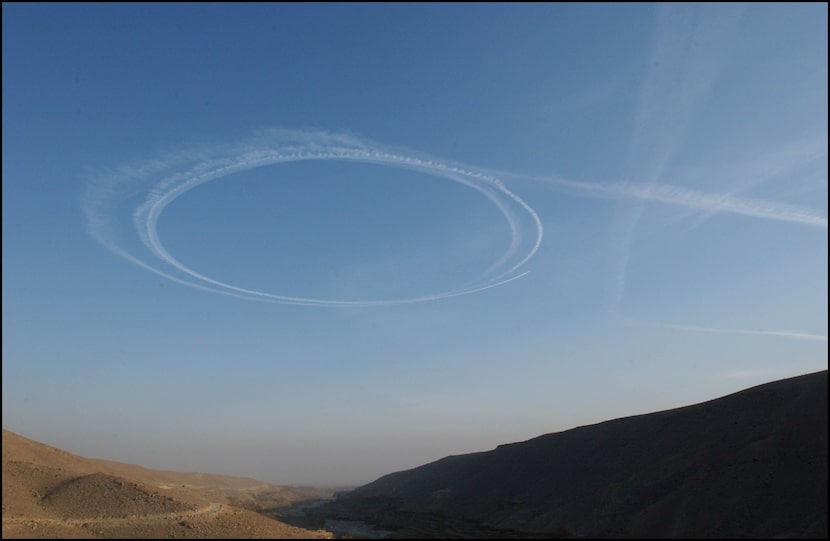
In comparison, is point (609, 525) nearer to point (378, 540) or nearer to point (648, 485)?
point (648, 485)

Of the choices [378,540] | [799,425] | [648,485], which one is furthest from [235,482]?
[799,425]

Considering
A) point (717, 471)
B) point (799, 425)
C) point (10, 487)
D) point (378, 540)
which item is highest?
point (799, 425)

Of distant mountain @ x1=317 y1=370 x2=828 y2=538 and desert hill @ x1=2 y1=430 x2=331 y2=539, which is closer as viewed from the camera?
distant mountain @ x1=317 y1=370 x2=828 y2=538

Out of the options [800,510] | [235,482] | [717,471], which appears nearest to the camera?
[800,510]

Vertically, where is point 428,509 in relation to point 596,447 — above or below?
below

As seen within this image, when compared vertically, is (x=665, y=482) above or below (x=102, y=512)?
above

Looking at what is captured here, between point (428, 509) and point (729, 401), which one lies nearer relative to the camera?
point (729, 401)

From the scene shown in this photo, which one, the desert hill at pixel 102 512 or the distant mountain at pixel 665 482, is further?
the desert hill at pixel 102 512

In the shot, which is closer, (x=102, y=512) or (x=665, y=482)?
(x=102, y=512)
